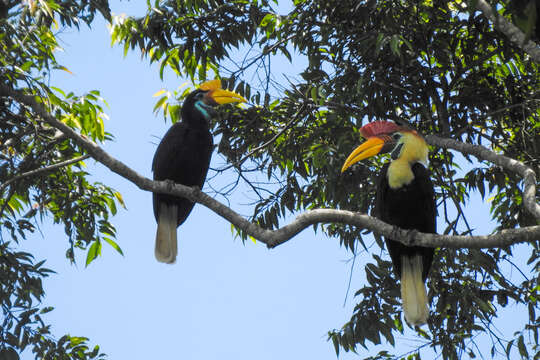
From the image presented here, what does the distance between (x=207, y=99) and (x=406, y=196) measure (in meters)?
1.64

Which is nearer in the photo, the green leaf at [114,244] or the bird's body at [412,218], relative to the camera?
the bird's body at [412,218]

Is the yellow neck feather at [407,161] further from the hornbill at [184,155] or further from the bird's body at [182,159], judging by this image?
the bird's body at [182,159]

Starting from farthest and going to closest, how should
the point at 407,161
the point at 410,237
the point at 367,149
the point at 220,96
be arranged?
the point at 220,96 → the point at 407,161 → the point at 367,149 → the point at 410,237

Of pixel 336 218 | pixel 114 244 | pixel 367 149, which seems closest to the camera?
pixel 336 218

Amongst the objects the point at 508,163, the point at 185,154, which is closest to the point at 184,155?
the point at 185,154

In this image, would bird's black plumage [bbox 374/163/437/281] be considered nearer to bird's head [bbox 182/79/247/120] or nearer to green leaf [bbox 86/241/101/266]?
bird's head [bbox 182/79/247/120]

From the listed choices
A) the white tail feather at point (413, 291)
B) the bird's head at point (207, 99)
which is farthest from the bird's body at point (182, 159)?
the white tail feather at point (413, 291)

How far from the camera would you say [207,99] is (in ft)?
15.7

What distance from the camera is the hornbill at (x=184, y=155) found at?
465 cm

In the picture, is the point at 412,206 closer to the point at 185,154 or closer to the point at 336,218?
the point at 336,218

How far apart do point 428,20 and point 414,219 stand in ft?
4.92

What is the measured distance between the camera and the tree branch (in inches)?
116

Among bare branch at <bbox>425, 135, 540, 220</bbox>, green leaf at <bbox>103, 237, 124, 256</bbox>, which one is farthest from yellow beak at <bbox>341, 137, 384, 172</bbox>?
green leaf at <bbox>103, 237, 124, 256</bbox>

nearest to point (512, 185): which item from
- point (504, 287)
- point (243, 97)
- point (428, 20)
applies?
point (504, 287)
